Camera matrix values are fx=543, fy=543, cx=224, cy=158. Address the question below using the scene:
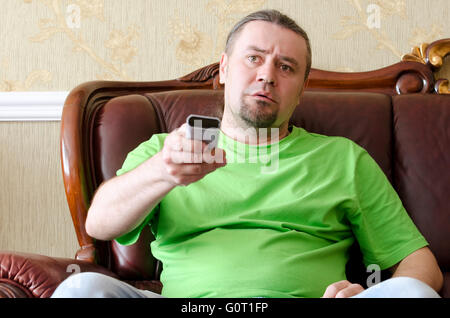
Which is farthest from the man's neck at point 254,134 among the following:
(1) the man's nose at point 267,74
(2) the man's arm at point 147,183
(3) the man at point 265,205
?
(2) the man's arm at point 147,183

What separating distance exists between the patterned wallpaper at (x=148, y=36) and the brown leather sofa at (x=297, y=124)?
0.17 m

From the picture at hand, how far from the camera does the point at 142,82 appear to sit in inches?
63.7

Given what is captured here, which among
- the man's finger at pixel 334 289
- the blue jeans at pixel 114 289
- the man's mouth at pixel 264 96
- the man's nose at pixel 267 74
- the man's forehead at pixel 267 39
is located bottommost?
the man's finger at pixel 334 289

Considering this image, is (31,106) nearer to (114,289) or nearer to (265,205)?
(265,205)

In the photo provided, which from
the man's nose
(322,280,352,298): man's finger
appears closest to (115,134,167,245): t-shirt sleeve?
the man's nose

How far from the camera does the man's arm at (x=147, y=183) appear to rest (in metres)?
0.86

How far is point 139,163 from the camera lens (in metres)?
1.19

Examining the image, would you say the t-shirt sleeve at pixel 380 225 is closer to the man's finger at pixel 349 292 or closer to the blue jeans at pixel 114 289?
the man's finger at pixel 349 292

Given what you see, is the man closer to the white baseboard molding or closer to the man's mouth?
the man's mouth

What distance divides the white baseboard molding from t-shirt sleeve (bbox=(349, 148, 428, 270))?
37.9 inches

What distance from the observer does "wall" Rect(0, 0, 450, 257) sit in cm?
168

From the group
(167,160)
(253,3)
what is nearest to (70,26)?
(253,3)

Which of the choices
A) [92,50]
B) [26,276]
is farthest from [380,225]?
[92,50]
